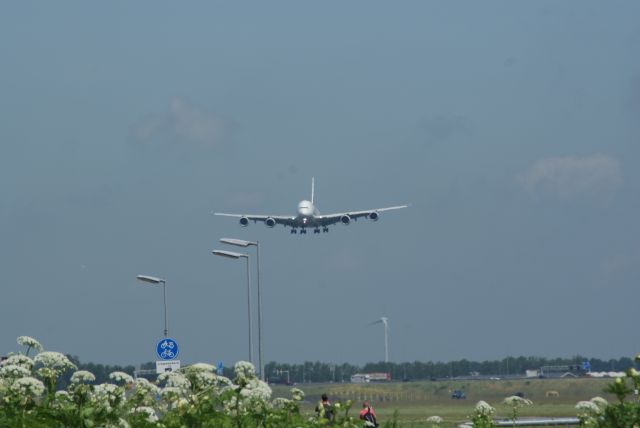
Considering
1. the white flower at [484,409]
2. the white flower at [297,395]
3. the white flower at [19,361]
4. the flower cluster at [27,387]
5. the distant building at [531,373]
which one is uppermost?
the white flower at [19,361]

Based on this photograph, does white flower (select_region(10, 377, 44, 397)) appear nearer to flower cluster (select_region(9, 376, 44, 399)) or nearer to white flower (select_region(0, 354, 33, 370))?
flower cluster (select_region(9, 376, 44, 399))

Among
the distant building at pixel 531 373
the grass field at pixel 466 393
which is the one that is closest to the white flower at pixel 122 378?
the grass field at pixel 466 393

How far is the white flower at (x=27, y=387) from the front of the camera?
12117mm

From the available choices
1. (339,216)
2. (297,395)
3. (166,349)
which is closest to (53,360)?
(297,395)

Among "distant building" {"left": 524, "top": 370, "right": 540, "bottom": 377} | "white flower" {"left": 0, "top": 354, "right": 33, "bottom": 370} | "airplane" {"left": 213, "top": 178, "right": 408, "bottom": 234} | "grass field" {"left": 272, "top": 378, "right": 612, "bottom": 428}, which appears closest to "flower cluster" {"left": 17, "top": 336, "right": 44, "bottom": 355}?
"white flower" {"left": 0, "top": 354, "right": 33, "bottom": 370}

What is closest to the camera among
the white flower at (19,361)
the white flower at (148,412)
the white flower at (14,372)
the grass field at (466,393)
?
the white flower at (148,412)

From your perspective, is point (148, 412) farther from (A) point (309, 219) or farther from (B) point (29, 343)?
(A) point (309, 219)

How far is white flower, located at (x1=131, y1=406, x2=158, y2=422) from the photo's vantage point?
489 inches

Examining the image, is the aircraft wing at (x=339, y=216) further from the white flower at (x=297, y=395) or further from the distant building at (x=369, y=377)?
the white flower at (x=297, y=395)

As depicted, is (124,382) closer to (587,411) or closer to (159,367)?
(587,411)

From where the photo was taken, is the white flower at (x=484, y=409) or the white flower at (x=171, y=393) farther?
the white flower at (x=484, y=409)

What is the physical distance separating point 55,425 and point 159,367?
1223 inches

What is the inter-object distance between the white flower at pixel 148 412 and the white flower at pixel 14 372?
1150 millimetres

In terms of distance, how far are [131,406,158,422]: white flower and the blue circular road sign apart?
31.7 m
